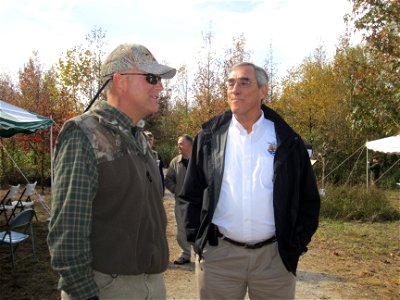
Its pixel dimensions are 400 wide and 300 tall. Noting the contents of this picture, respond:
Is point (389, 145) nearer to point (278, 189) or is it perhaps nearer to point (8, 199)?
point (8, 199)

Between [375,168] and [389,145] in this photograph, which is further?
[375,168]

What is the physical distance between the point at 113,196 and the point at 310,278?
188 inches

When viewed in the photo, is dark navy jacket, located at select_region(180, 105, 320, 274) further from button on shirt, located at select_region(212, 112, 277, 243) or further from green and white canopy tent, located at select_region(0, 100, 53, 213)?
green and white canopy tent, located at select_region(0, 100, 53, 213)

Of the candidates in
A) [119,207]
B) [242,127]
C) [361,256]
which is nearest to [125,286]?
[119,207]

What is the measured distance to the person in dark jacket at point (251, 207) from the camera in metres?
2.72

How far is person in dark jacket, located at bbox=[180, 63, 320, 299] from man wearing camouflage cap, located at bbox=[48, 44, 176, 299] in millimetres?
817

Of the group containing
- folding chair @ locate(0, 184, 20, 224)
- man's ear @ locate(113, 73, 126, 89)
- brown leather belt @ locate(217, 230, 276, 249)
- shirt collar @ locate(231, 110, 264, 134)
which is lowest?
folding chair @ locate(0, 184, 20, 224)

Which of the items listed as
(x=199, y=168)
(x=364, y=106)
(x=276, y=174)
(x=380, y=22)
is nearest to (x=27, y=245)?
(x=199, y=168)

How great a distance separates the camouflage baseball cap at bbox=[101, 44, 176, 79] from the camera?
198cm

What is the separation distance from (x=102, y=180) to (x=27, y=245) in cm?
639

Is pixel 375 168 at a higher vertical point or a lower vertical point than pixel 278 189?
lower

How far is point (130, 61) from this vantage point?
1989 mm

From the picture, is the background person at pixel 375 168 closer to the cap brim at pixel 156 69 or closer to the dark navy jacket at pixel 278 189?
the dark navy jacket at pixel 278 189

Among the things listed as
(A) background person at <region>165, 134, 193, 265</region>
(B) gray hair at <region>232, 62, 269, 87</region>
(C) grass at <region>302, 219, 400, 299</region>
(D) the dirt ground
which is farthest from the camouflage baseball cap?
(C) grass at <region>302, 219, 400, 299</region>
